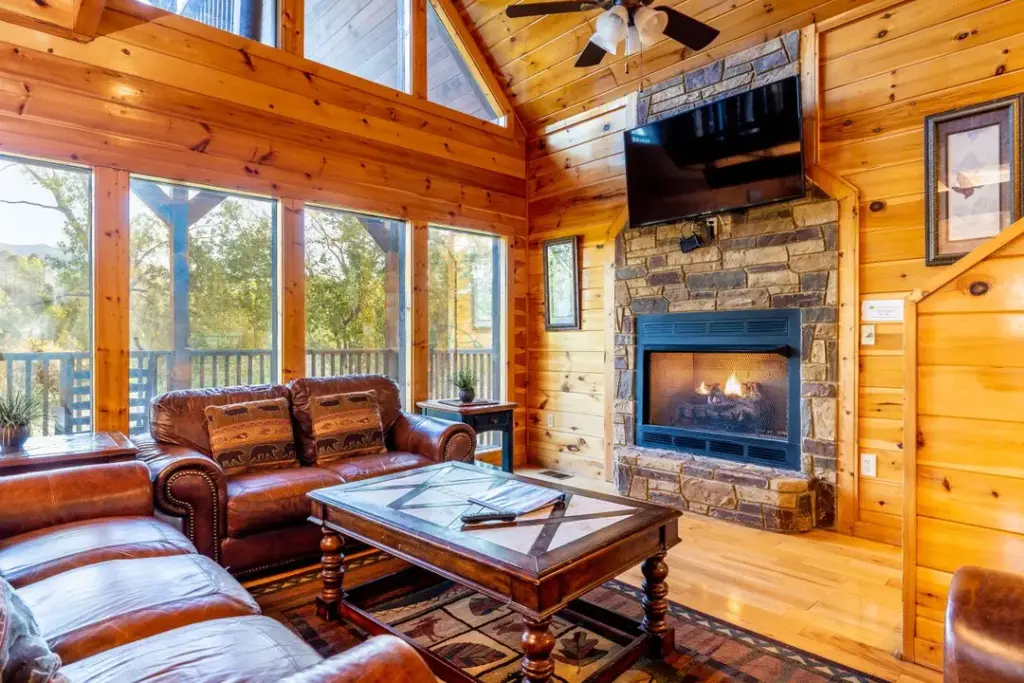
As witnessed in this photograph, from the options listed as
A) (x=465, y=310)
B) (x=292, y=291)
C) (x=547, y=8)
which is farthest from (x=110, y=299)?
(x=547, y=8)

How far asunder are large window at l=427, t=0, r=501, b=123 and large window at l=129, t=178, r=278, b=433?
1.76m

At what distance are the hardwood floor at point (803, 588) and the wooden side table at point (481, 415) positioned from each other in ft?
4.44

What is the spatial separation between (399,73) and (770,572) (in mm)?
4244

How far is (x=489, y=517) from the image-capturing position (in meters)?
1.93

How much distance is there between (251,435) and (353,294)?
4.76ft

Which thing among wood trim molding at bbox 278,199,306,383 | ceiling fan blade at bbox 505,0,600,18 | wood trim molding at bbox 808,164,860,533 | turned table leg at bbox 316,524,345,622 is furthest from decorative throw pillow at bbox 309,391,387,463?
wood trim molding at bbox 808,164,860,533

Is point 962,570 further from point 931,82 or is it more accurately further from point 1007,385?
point 931,82

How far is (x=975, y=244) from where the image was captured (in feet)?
9.46

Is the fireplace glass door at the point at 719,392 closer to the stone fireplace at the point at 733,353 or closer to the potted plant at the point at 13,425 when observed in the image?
the stone fireplace at the point at 733,353

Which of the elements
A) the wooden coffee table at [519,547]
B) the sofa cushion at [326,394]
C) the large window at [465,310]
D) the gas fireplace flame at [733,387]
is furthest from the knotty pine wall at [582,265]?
the wooden coffee table at [519,547]

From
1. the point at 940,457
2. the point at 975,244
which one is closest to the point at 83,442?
the point at 940,457

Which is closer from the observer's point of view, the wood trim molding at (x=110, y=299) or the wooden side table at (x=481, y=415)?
the wood trim molding at (x=110, y=299)

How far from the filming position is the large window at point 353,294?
4.04 meters

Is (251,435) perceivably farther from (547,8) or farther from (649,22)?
(649,22)
